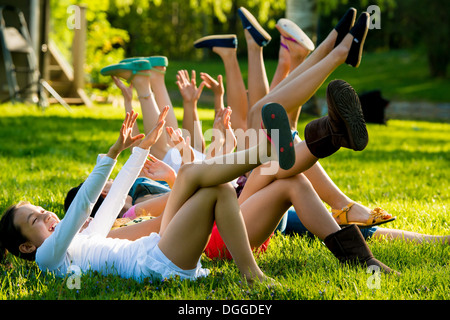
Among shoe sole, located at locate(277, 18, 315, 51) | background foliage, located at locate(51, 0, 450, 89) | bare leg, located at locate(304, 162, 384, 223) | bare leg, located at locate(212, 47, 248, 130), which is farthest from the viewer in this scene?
background foliage, located at locate(51, 0, 450, 89)

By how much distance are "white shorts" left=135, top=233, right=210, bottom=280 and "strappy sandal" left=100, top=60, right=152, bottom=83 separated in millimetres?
1822

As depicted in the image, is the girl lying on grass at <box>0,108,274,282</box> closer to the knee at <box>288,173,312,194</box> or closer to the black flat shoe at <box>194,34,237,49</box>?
the knee at <box>288,173,312,194</box>

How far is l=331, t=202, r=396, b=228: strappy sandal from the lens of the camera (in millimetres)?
3156

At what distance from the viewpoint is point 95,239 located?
2850 mm

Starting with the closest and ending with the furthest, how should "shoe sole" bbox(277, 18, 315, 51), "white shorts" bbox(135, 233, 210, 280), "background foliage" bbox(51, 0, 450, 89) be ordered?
"white shorts" bbox(135, 233, 210, 280) → "shoe sole" bbox(277, 18, 315, 51) → "background foliage" bbox(51, 0, 450, 89)

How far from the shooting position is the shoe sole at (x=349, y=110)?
2.65 m

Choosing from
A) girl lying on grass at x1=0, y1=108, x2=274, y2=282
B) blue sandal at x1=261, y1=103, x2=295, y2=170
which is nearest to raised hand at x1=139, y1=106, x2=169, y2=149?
girl lying on grass at x1=0, y1=108, x2=274, y2=282

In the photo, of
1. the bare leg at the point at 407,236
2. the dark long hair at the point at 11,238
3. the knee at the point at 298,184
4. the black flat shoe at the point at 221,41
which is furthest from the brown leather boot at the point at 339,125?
the black flat shoe at the point at 221,41

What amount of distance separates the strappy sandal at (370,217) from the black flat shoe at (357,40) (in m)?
0.86

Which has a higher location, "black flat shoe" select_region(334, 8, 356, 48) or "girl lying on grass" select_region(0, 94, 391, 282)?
"black flat shoe" select_region(334, 8, 356, 48)

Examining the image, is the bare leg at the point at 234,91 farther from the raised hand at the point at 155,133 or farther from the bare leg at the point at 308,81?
the raised hand at the point at 155,133

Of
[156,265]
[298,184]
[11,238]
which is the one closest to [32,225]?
[11,238]

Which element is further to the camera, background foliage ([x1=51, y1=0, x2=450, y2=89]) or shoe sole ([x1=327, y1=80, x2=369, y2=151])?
background foliage ([x1=51, y1=0, x2=450, y2=89])

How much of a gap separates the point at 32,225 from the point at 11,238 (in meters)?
0.13
